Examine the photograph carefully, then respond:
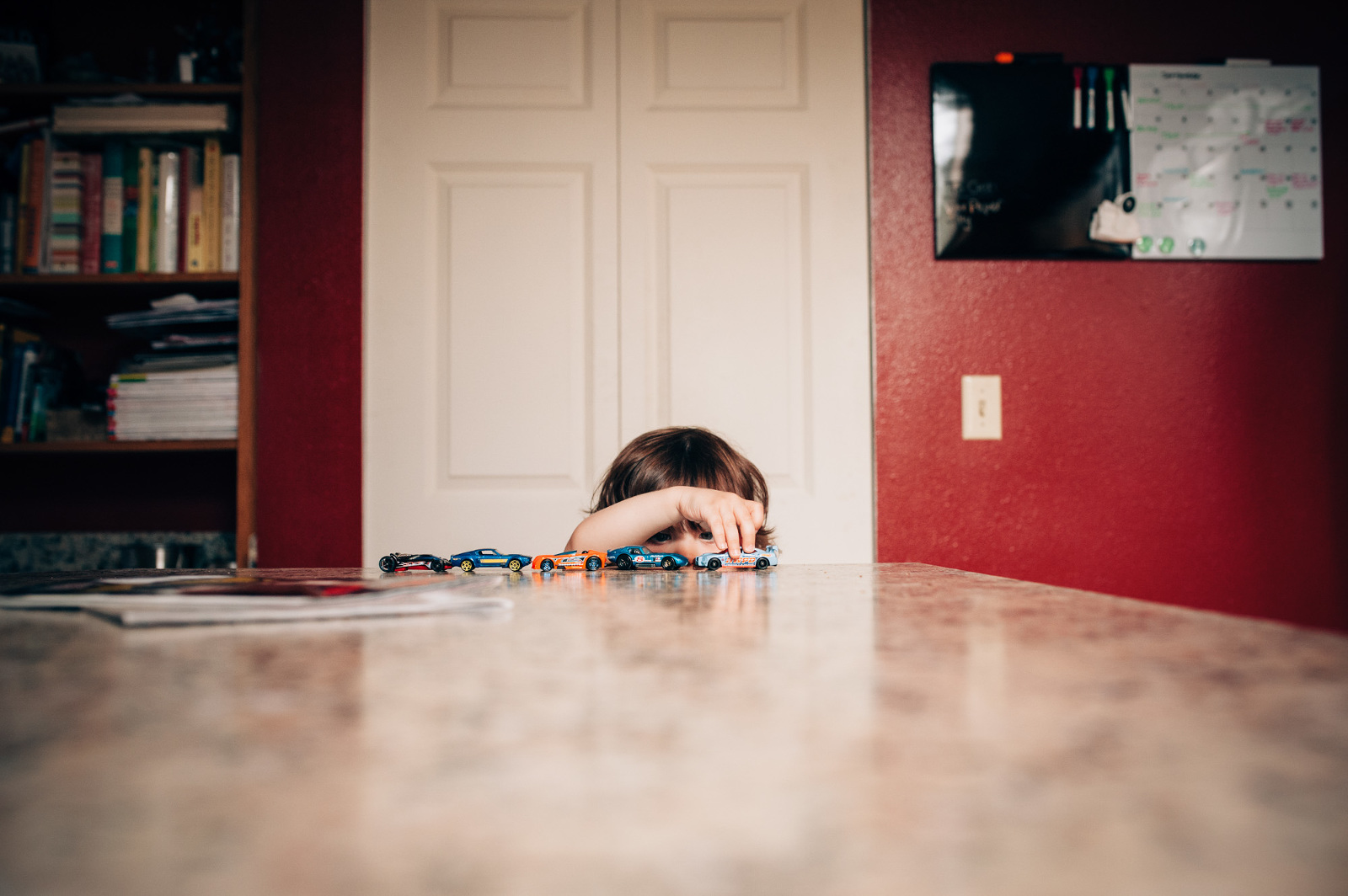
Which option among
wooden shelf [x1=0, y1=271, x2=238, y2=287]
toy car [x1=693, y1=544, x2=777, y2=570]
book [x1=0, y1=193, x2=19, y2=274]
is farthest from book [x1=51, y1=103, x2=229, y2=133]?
toy car [x1=693, y1=544, x2=777, y2=570]

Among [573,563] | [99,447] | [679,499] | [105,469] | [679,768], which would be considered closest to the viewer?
[679,768]

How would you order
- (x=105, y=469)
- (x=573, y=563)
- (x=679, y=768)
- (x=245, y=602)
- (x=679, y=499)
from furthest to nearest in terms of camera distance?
1. (x=105, y=469)
2. (x=679, y=499)
3. (x=573, y=563)
4. (x=245, y=602)
5. (x=679, y=768)

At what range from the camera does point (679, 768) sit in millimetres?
193

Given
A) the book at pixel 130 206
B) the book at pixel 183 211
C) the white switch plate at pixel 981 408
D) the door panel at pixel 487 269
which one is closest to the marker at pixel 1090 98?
the white switch plate at pixel 981 408

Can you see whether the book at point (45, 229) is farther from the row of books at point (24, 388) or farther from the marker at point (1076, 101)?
the marker at point (1076, 101)

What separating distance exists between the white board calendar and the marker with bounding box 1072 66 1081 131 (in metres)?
0.14

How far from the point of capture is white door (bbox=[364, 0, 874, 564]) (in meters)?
1.84

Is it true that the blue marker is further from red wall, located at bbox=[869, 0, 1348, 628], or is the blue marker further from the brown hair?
the brown hair

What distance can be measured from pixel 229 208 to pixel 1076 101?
2.11m

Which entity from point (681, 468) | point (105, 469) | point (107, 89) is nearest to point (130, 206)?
point (107, 89)

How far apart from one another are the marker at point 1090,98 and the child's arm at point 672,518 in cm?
147

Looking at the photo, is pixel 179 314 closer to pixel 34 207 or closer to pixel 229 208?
pixel 229 208

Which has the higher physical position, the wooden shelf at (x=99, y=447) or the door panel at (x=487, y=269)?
the door panel at (x=487, y=269)

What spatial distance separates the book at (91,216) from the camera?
1.77 metres
